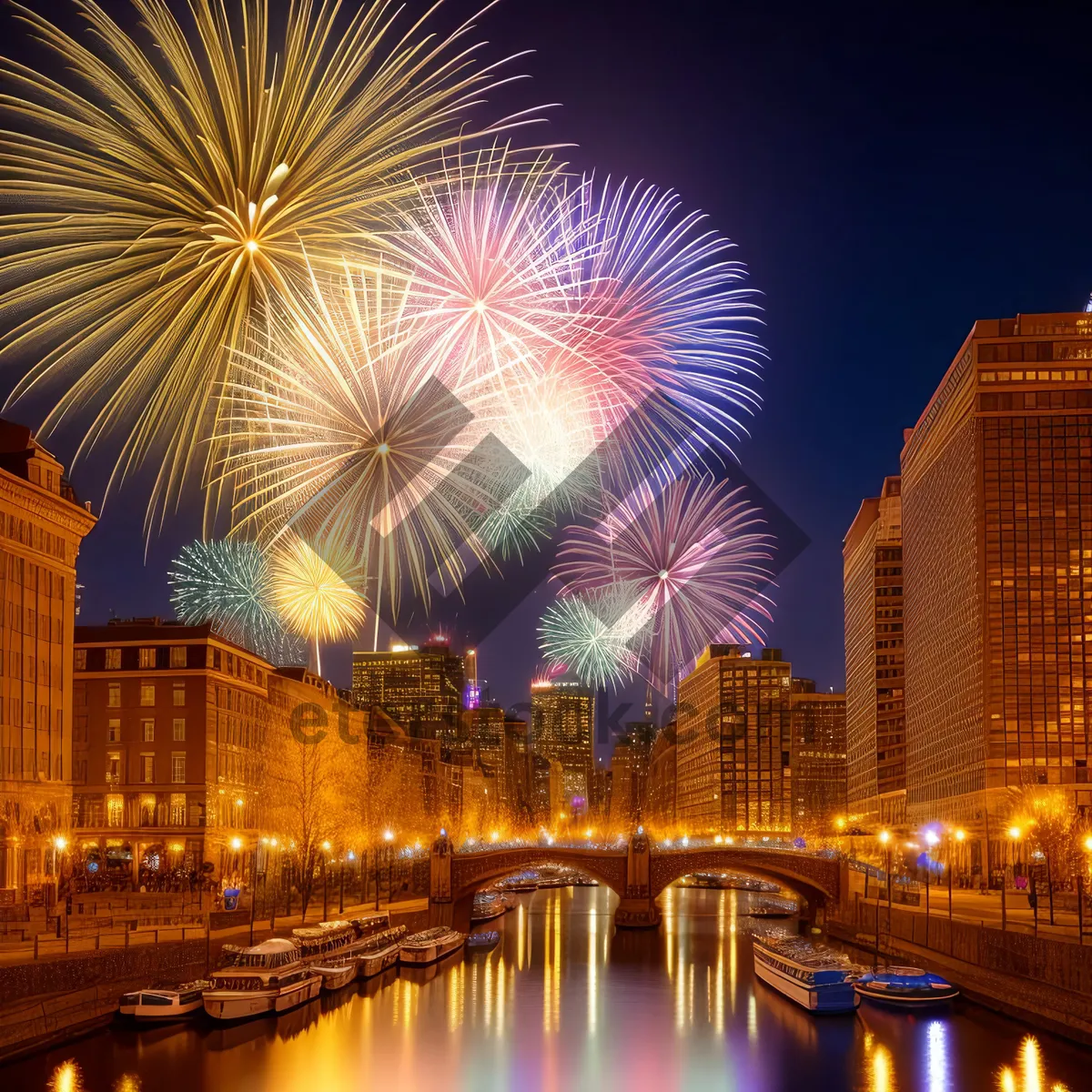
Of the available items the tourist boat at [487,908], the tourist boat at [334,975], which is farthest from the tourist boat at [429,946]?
the tourist boat at [487,908]

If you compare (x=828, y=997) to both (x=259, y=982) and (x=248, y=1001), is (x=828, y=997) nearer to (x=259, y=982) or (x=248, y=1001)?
(x=259, y=982)

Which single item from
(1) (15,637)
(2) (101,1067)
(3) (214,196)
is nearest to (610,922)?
(1) (15,637)

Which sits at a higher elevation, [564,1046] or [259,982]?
[259,982]

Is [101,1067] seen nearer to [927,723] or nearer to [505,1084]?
[505,1084]

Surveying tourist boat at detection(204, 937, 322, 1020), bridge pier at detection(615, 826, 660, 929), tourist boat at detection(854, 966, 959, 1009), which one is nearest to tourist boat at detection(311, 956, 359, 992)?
tourist boat at detection(204, 937, 322, 1020)

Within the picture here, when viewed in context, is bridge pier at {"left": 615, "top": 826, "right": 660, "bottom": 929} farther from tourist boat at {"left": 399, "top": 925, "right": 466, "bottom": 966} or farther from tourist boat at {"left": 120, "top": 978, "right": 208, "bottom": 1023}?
tourist boat at {"left": 120, "top": 978, "right": 208, "bottom": 1023}

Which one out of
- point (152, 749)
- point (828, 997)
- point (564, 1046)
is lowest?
point (564, 1046)

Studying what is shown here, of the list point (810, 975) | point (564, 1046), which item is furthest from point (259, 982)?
point (810, 975)

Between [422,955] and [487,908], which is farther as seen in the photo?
[487,908]
